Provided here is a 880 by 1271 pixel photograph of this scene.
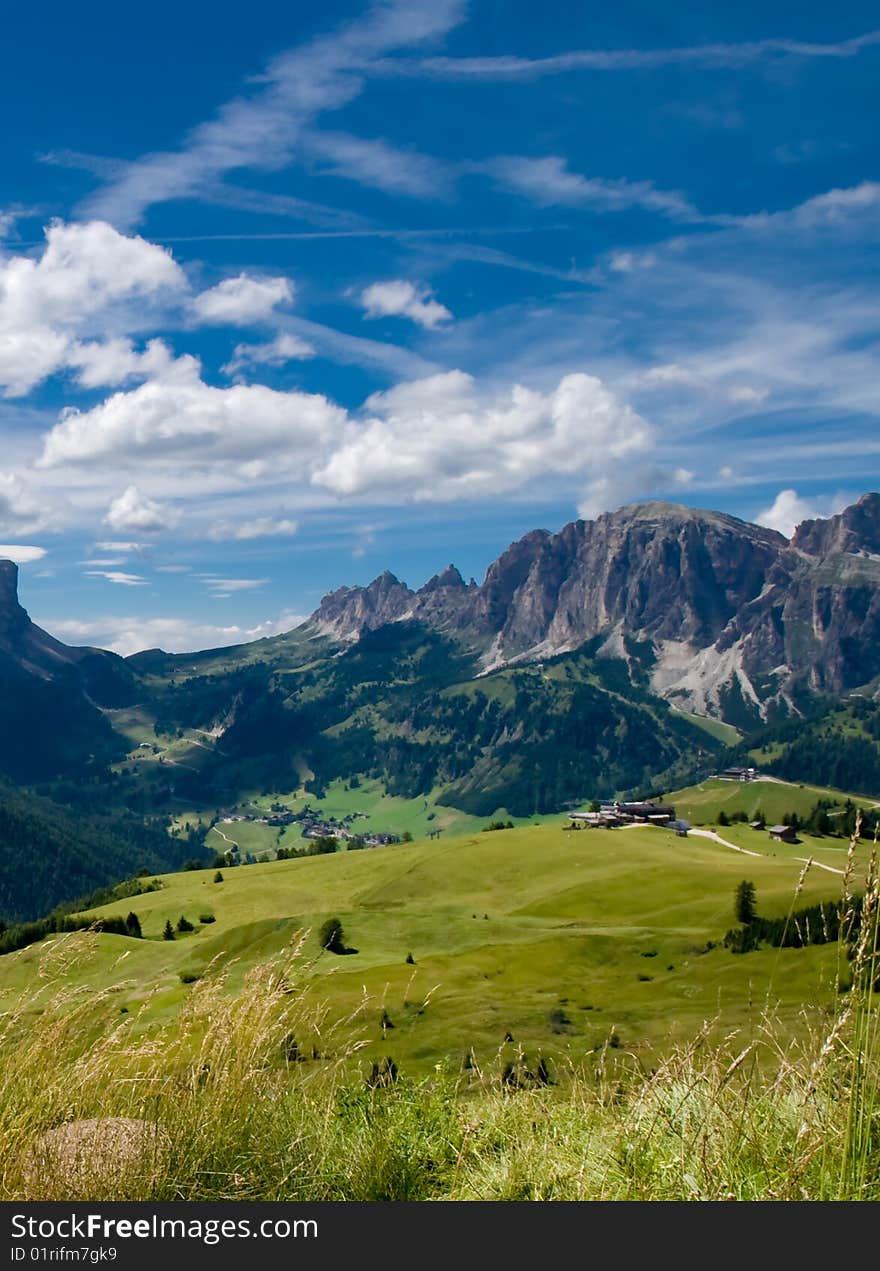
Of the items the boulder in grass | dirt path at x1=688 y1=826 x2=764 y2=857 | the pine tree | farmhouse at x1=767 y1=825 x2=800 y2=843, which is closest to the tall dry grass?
the boulder in grass

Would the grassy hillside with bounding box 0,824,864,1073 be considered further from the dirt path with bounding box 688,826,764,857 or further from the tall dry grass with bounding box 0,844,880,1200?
the dirt path with bounding box 688,826,764,857

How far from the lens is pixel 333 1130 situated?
8.78 m

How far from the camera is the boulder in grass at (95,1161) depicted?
6820 mm

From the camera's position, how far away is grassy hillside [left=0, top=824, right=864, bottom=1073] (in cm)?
4191

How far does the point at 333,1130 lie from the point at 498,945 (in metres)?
82.6

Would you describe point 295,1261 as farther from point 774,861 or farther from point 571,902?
point 774,861

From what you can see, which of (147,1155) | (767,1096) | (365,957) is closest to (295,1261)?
(147,1155)

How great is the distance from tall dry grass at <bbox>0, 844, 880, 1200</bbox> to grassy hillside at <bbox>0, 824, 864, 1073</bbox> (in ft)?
2.26

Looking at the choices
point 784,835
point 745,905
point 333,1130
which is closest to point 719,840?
point 784,835

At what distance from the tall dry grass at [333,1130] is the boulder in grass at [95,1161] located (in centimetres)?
1

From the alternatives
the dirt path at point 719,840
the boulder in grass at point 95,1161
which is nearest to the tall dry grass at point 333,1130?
the boulder in grass at point 95,1161

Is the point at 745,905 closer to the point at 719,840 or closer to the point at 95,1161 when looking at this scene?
the point at 719,840

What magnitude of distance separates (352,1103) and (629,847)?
143 m

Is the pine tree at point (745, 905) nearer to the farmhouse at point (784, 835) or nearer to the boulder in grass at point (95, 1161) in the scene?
the farmhouse at point (784, 835)
